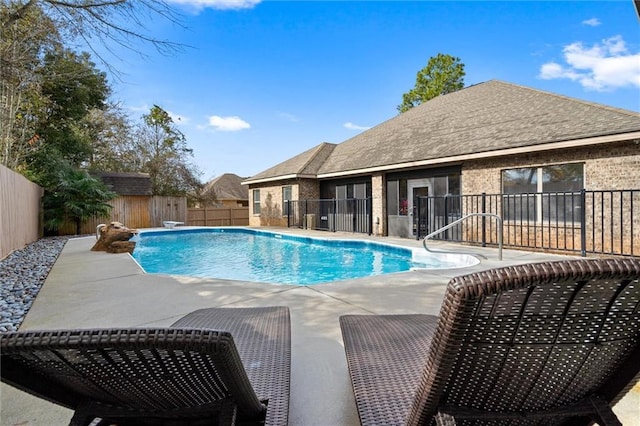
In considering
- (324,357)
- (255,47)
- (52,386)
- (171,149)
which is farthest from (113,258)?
(171,149)

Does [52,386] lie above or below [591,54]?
below

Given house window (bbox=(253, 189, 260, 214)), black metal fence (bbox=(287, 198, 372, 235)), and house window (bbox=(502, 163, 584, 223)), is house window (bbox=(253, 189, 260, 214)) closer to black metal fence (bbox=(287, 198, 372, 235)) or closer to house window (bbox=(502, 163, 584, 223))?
black metal fence (bbox=(287, 198, 372, 235))

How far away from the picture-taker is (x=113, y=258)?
25.7 ft

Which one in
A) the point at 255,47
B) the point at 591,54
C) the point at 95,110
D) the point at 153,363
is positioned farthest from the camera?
the point at 95,110

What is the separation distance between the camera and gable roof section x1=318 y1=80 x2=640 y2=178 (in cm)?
790

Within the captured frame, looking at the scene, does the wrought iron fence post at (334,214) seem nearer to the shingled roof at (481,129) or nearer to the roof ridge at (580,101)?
the shingled roof at (481,129)

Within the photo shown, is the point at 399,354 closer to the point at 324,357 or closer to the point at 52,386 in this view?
the point at 324,357

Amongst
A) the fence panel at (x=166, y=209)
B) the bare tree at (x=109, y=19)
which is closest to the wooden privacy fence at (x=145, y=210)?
the fence panel at (x=166, y=209)

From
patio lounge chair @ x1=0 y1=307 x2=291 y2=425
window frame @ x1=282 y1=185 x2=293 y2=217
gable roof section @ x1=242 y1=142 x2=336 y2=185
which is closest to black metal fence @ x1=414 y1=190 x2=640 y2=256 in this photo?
gable roof section @ x1=242 y1=142 x2=336 y2=185

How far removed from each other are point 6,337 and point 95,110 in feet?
76.9

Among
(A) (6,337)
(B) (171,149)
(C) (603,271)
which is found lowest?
(A) (6,337)

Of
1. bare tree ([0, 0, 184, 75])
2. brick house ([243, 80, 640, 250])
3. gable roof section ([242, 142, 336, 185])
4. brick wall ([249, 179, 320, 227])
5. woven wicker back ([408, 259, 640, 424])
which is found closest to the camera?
woven wicker back ([408, 259, 640, 424])

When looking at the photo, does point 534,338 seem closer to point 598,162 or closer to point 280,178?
point 598,162

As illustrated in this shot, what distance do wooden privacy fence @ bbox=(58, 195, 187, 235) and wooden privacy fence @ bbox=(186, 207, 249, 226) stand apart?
0.63 meters
